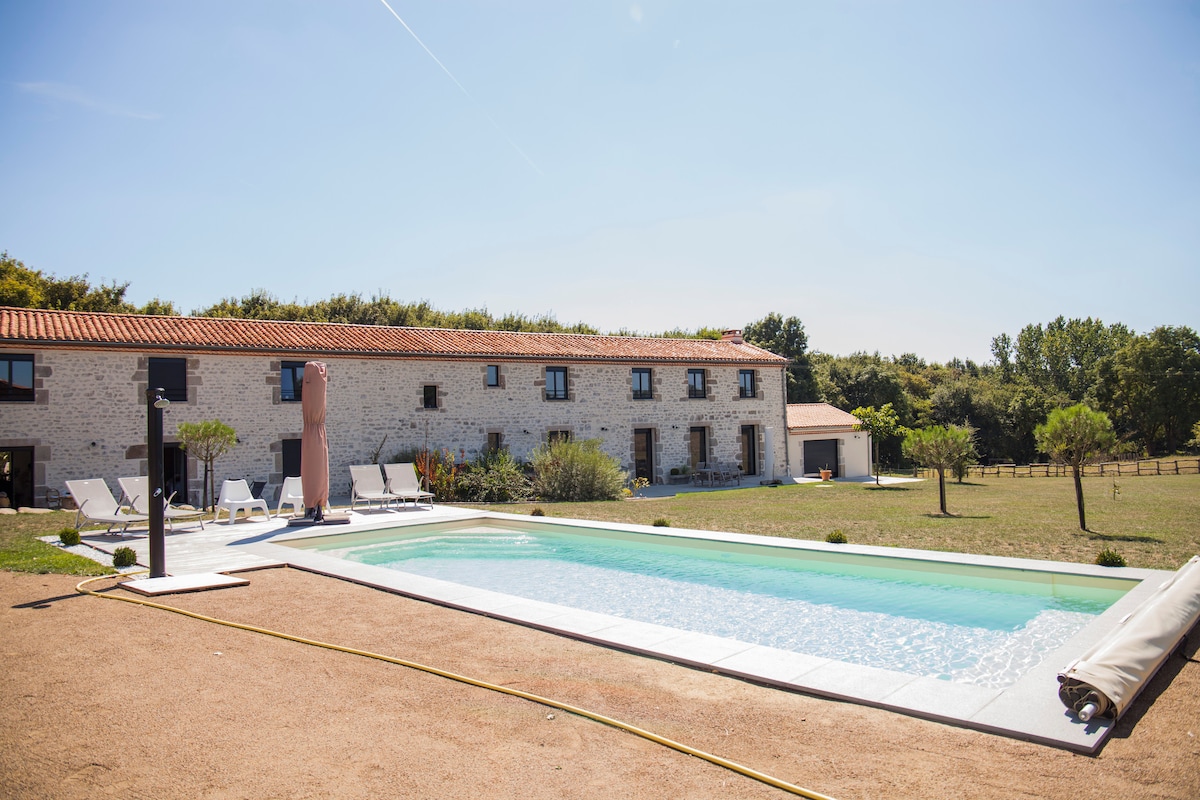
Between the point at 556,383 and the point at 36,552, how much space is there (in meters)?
15.1

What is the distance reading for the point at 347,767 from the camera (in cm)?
309

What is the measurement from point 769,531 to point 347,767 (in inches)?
334

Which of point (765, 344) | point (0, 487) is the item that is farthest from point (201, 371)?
point (765, 344)

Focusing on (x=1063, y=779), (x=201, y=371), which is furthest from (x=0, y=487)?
(x=1063, y=779)

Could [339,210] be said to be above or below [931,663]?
above

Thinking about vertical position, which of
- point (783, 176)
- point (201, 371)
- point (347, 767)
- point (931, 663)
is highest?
point (783, 176)

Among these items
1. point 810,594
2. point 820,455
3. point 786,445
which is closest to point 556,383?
point 786,445

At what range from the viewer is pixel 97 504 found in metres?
10.3

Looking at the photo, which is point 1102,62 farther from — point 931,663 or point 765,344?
point 765,344

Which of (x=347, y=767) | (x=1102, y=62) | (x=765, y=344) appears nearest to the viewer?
(x=347, y=767)

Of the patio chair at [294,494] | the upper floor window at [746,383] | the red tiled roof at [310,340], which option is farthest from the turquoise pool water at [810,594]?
the upper floor window at [746,383]

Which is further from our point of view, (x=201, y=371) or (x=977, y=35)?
(x=201, y=371)

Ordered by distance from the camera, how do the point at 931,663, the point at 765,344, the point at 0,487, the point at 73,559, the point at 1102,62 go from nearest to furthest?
1. the point at 931,663
2. the point at 73,559
3. the point at 1102,62
4. the point at 0,487
5. the point at 765,344

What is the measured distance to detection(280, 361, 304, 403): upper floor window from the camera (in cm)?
1794
